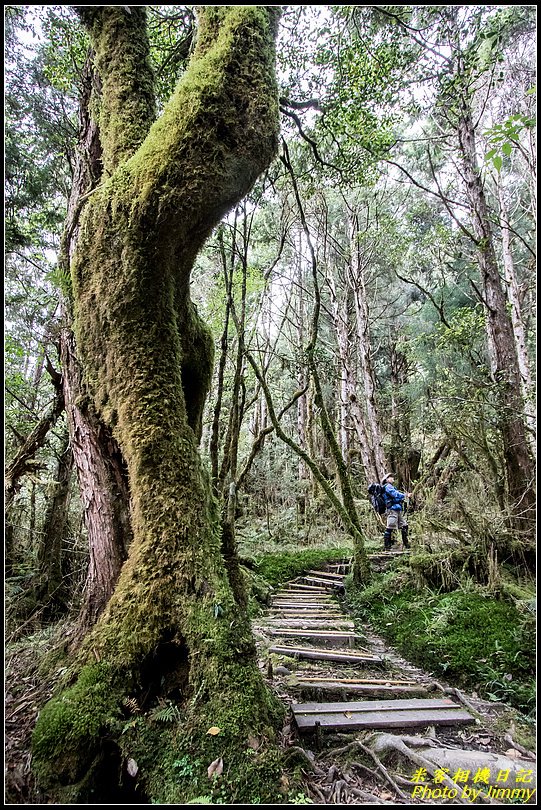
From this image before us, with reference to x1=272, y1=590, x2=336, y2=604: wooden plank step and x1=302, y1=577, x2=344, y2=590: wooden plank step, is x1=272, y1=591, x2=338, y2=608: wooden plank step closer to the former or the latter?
x1=272, y1=590, x2=336, y2=604: wooden plank step

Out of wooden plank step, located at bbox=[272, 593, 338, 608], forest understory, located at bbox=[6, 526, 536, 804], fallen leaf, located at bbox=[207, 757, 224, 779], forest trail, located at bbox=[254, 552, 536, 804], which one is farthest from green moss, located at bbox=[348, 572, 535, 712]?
fallen leaf, located at bbox=[207, 757, 224, 779]

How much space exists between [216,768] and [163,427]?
2.13 meters

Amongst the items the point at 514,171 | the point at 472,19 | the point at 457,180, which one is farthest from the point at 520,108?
the point at 472,19

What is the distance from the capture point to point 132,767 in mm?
2404

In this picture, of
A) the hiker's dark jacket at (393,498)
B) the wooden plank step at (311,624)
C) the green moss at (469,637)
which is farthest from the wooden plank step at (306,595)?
the hiker's dark jacket at (393,498)

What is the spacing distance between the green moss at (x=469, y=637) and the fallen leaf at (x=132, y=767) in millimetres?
3295

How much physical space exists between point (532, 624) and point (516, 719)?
3.86 feet

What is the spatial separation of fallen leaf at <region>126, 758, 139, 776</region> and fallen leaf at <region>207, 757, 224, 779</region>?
0.47 m

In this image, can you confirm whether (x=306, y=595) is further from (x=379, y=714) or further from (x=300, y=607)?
(x=379, y=714)

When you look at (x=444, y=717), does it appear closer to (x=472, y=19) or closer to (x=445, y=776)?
(x=445, y=776)

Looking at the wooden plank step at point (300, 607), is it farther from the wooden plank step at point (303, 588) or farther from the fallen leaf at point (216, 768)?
the fallen leaf at point (216, 768)

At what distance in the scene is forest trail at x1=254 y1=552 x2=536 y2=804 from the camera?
8.36 feet

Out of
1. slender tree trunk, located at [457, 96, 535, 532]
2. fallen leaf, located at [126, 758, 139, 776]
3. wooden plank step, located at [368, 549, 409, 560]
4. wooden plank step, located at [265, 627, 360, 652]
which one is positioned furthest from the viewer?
wooden plank step, located at [368, 549, 409, 560]

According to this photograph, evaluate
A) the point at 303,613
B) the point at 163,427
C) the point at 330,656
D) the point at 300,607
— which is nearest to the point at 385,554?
the point at 300,607
